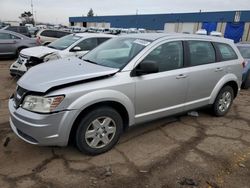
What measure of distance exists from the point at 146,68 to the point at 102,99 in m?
0.81

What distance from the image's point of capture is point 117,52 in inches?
167

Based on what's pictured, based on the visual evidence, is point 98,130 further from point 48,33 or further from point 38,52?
point 48,33

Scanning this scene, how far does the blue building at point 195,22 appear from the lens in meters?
Result: 31.6

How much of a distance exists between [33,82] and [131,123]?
1520 millimetres

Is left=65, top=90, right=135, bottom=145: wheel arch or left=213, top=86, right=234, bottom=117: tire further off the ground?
left=65, top=90, right=135, bottom=145: wheel arch

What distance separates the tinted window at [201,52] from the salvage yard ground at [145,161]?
127cm

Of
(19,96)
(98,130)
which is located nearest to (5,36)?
(19,96)

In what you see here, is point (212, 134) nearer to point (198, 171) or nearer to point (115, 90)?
point (198, 171)

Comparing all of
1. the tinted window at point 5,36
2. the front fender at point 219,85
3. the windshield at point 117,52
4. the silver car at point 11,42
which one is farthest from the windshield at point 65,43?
the front fender at point 219,85

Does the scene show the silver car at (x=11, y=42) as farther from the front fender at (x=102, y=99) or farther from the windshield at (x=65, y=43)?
the front fender at (x=102, y=99)

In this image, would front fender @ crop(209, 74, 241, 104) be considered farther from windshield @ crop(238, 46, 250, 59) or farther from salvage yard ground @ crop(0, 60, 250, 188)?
windshield @ crop(238, 46, 250, 59)

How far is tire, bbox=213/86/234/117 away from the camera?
522 cm

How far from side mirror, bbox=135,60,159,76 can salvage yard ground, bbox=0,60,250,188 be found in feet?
3.87

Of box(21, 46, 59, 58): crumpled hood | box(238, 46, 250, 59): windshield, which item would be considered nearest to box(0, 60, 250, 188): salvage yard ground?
box(21, 46, 59, 58): crumpled hood
